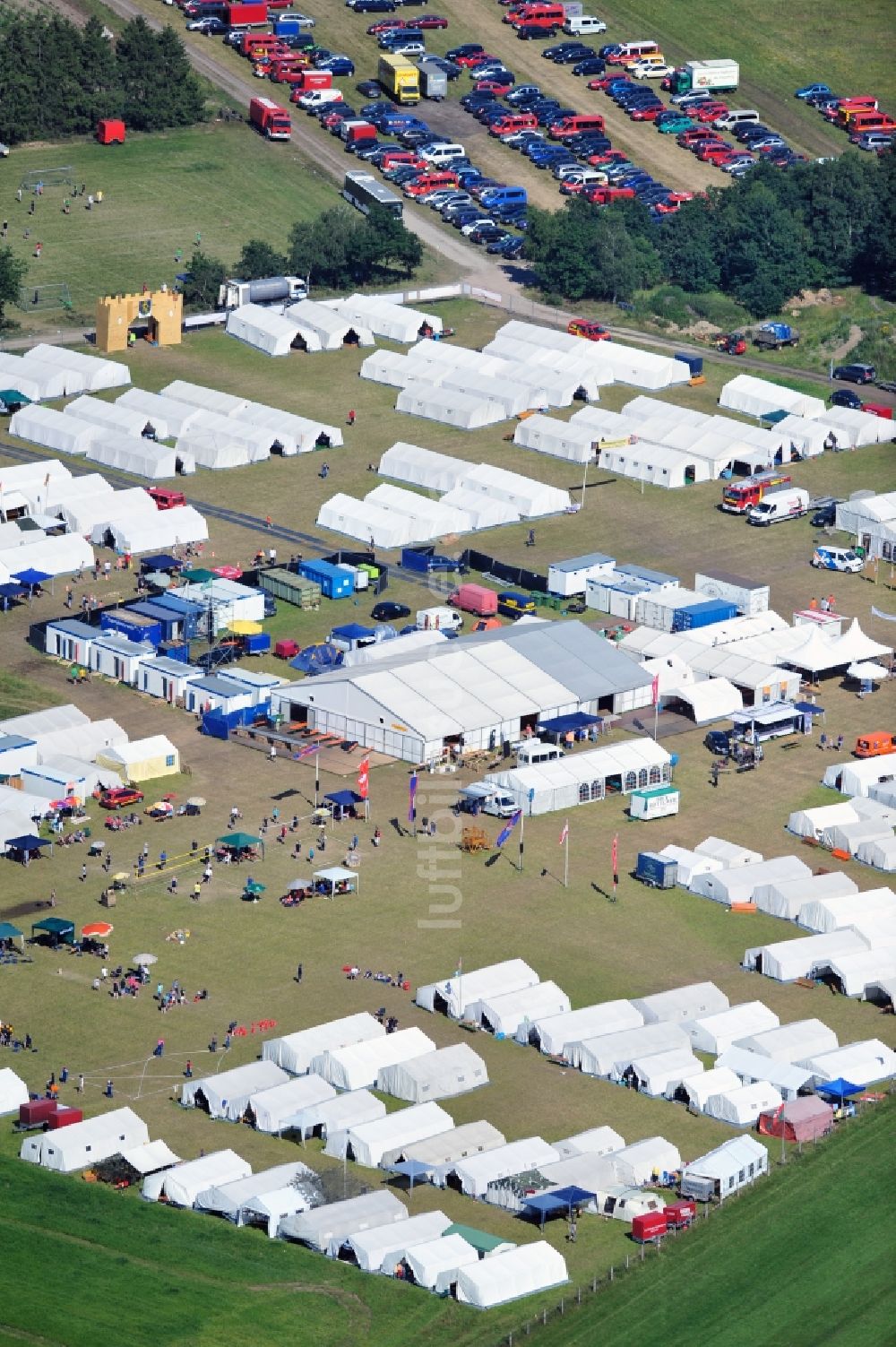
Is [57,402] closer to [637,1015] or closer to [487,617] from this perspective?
[487,617]

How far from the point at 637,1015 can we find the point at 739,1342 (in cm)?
1967

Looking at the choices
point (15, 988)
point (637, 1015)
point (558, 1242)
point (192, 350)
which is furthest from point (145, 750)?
point (192, 350)

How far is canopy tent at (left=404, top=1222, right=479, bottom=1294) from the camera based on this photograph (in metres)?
92.0

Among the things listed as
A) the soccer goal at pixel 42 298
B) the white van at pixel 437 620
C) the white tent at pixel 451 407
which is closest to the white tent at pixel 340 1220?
the white van at pixel 437 620

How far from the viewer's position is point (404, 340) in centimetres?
19712

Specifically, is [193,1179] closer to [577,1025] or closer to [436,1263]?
[436,1263]

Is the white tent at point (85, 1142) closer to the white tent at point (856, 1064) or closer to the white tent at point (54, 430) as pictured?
the white tent at point (856, 1064)

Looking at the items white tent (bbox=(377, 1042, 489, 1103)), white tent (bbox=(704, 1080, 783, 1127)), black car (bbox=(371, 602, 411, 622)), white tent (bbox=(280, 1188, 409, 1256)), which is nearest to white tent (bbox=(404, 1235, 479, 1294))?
white tent (bbox=(280, 1188, 409, 1256))

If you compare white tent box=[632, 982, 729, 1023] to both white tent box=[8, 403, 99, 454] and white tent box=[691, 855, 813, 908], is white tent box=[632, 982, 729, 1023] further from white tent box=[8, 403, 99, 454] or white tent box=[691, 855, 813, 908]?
white tent box=[8, 403, 99, 454]

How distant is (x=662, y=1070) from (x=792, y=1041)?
5.65m

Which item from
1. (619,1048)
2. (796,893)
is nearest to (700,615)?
(796,893)

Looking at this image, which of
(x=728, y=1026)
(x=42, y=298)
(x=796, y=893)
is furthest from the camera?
(x=42, y=298)

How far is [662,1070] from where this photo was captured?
344 ft

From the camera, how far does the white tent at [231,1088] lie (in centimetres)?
10219
